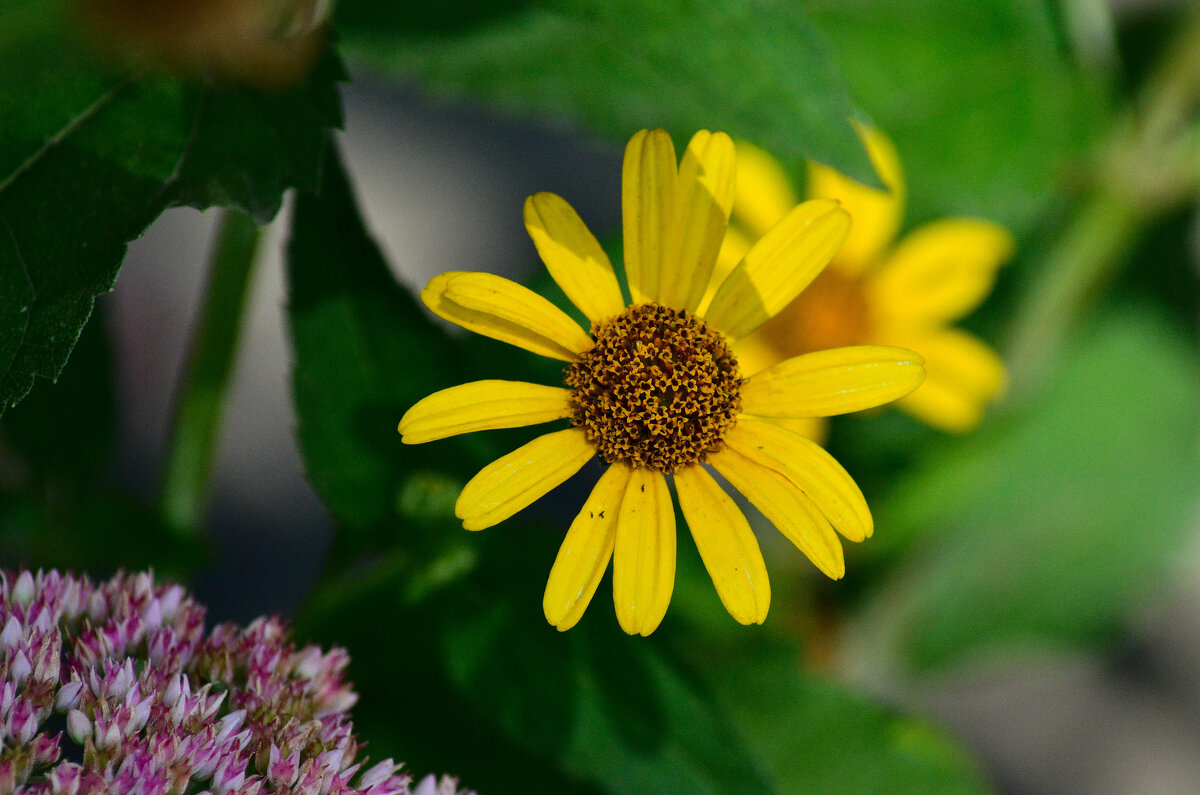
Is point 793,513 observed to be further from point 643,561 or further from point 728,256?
point 728,256

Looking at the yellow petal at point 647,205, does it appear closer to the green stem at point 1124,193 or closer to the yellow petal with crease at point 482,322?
the yellow petal with crease at point 482,322

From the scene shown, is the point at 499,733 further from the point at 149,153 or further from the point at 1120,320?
the point at 1120,320

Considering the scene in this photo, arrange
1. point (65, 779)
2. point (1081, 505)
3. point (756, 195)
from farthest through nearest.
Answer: point (1081, 505)
point (756, 195)
point (65, 779)

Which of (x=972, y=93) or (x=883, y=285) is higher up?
(x=972, y=93)

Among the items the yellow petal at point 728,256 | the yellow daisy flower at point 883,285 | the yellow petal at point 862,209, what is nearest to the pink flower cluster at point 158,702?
the yellow petal at point 728,256

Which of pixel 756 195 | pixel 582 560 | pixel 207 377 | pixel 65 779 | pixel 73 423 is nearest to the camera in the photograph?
pixel 65 779

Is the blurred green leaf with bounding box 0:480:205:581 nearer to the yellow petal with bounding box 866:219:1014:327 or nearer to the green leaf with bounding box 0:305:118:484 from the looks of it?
the green leaf with bounding box 0:305:118:484

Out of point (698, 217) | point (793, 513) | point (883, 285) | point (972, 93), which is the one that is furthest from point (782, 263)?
point (972, 93)
